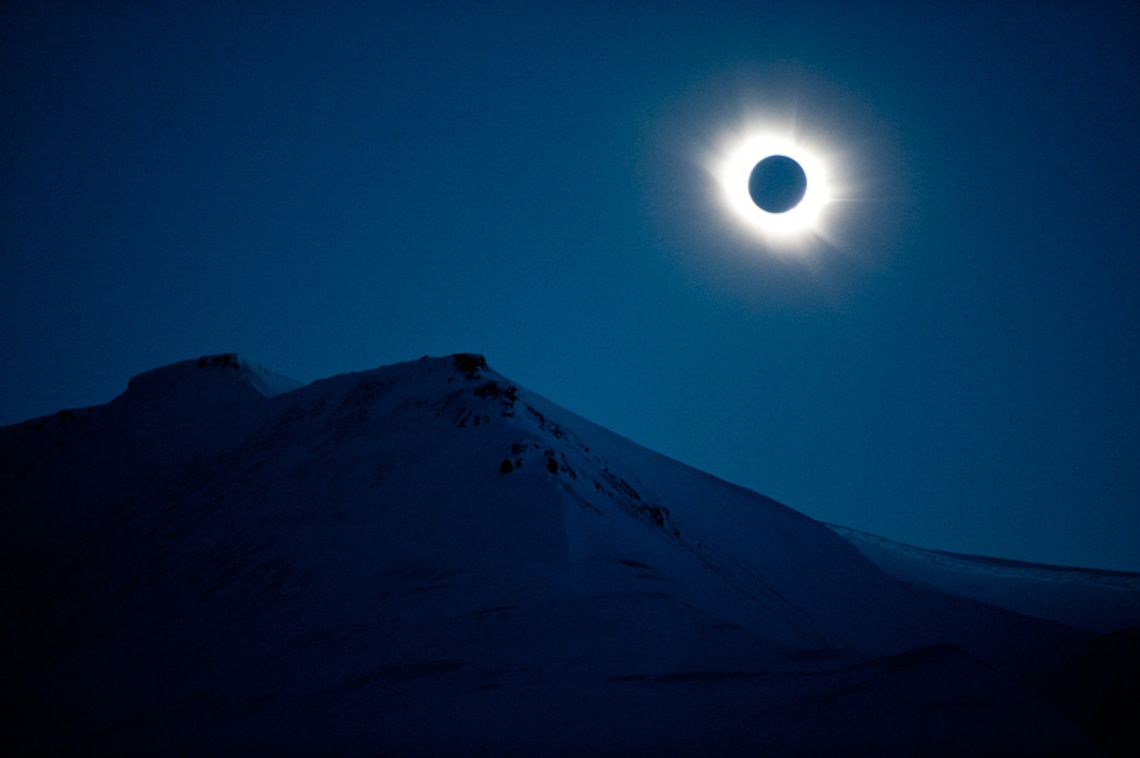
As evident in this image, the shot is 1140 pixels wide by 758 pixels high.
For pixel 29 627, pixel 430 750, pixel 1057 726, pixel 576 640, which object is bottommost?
pixel 29 627

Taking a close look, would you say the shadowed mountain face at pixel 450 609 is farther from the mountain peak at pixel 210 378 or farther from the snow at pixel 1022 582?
the mountain peak at pixel 210 378

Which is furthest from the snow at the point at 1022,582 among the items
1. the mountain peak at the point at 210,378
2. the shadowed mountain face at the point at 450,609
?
the mountain peak at the point at 210,378

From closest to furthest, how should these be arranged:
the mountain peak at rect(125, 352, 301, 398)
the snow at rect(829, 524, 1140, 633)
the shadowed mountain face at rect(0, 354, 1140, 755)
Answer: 1. the shadowed mountain face at rect(0, 354, 1140, 755)
2. the snow at rect(829, 524, 1140, 633)
3. the mountain peak at rect(125, 352, 301, 398)

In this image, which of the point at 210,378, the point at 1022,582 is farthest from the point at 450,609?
the point at 1022,582

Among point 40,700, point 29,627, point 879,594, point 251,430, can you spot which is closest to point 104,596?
point 29,627

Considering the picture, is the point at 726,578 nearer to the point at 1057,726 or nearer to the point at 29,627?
the point at 1057,726

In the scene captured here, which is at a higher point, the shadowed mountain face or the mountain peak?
the mountain peak

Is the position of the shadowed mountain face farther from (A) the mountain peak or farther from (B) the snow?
(A) the mountain peak

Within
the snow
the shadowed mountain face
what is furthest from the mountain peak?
the snow

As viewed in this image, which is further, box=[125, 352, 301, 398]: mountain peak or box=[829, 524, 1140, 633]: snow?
box=[125, 352, 301, 398]: mountain peak
